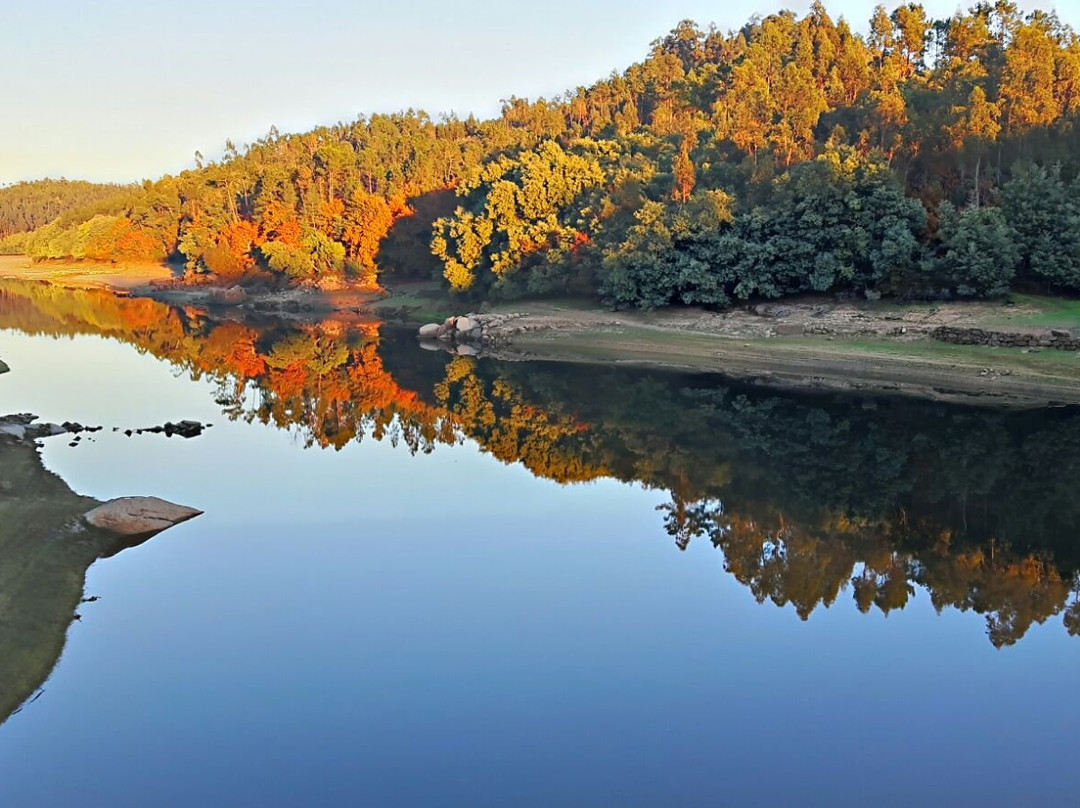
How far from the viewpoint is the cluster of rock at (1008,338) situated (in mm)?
40875

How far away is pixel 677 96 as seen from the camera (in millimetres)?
96438

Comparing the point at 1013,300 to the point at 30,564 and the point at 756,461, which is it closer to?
the point at 756,461

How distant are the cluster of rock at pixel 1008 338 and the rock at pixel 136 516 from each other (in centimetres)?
3666

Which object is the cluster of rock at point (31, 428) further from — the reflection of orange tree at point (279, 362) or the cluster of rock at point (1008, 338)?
the cluster of rock at point (1008, 338)

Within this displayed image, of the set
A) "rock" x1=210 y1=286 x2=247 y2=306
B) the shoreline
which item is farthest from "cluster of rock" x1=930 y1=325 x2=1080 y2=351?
"rock" x1=210 y1=286 x2=247 y2=306

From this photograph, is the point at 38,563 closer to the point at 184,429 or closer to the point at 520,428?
the point at 184,429

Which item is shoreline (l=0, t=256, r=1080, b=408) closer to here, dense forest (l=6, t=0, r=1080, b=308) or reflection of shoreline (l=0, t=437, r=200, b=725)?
dense forest (l=6, t=0, r=1080, b=308)

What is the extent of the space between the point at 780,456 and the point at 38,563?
22523mm

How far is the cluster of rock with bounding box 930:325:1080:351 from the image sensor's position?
40875 mm

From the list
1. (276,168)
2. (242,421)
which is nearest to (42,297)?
(276,168)

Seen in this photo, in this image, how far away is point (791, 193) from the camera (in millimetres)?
54938

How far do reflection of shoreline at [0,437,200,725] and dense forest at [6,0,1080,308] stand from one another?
1579 inches

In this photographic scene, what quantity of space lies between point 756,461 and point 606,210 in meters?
36.7

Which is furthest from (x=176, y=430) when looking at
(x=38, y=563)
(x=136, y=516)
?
(x=38, y=563)
